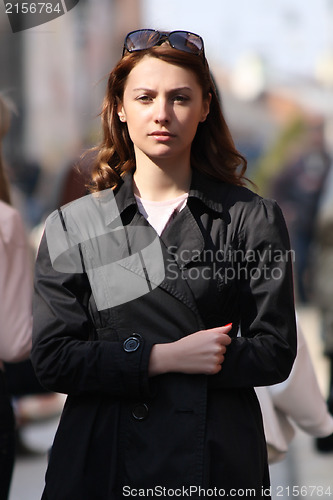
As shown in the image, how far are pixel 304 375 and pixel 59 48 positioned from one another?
33.5 metres

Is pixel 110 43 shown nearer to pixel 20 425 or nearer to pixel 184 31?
pixel 20 425

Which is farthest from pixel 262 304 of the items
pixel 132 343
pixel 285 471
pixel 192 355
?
pixel 285 471

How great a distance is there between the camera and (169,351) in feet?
8.89

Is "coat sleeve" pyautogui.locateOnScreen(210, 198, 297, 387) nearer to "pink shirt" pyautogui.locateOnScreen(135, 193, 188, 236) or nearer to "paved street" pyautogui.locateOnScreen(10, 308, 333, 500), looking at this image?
"pink shirt" pyautogui.locateOnScreen(135, 193, 188, 236)

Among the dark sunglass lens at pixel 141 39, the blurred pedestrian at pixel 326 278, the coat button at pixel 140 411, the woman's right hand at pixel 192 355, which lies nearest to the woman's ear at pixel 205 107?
the dark sunglass lens at pixel 141 39

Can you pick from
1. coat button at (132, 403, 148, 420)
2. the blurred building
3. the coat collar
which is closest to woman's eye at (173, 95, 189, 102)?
the coat collar

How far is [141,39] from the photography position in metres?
2.90

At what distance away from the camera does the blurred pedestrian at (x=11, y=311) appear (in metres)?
3.60

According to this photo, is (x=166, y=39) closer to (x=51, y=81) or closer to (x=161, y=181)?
(x=161, y=181)

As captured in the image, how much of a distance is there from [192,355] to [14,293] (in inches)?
44.7

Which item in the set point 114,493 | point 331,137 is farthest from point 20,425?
point 331,137

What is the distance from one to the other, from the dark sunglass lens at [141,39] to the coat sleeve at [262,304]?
556 mm

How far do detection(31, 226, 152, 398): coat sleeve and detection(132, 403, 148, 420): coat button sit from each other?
0.04 metres

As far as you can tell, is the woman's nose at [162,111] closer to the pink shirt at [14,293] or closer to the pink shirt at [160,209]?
the pink shirt at [160,209]
